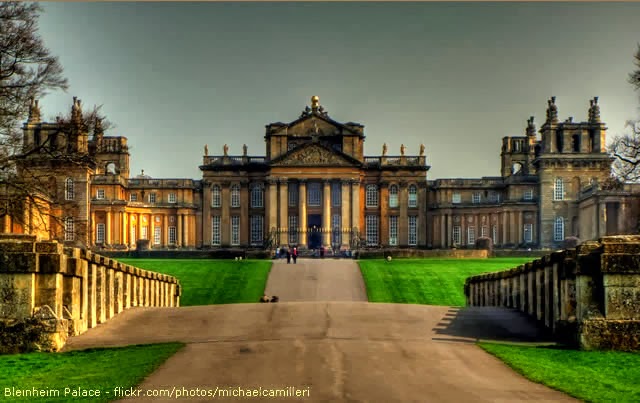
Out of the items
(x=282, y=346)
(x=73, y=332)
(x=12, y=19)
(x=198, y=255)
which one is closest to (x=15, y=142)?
(x=12, y=19)

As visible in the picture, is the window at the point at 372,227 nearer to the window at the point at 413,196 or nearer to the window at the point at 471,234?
the window at the point at 413,196

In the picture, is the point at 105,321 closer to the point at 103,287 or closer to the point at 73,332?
the point at 103,287

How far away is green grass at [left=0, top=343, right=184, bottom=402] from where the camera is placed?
14352 mm

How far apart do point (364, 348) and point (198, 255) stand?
175ft

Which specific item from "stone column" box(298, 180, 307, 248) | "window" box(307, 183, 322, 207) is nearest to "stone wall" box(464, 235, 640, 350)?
"stone column" box(298, 180, 307, 248)

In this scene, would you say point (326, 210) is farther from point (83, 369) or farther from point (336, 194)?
point (83, 369)

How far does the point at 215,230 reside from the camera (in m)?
99.6

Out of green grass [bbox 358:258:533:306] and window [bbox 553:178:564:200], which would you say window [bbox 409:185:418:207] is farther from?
green grass [bbox 358:258:533:306]

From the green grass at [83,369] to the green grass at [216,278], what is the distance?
83.5ft

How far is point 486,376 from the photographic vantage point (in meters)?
15.5

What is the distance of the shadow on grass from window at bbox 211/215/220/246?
7289 cm

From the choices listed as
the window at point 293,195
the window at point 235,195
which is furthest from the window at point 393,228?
the window at point 235,195

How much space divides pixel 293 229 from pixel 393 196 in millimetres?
11756

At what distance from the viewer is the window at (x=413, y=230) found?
98.6 meters
